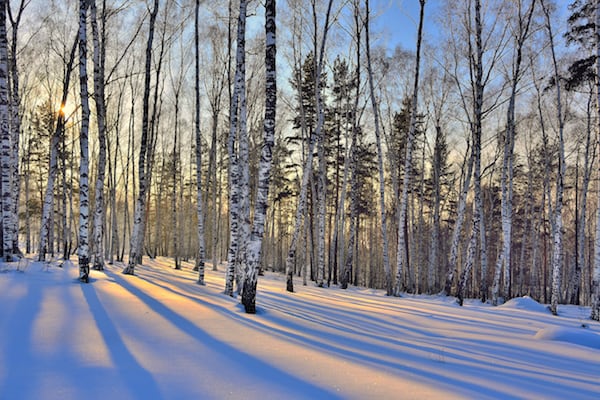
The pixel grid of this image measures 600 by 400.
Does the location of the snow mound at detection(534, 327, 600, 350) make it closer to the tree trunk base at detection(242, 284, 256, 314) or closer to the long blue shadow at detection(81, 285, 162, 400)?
the tree trunk base at detection(242, 284, 256, 314)

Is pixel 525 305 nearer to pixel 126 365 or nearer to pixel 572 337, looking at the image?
pixel 572 337

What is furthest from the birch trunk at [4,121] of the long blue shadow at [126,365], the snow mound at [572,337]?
the snow mound at [572,337]

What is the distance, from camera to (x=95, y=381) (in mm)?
3000

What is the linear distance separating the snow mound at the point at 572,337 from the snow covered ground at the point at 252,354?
2 cm

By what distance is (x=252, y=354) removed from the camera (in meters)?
3.95

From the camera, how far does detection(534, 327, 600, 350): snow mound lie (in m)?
5.69

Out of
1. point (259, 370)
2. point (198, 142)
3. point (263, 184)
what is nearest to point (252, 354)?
point (259, 370)

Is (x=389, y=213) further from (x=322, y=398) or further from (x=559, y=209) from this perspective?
(x=322, y=398)

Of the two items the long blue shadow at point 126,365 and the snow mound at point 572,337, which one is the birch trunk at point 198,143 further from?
the snow mound at point 572,337

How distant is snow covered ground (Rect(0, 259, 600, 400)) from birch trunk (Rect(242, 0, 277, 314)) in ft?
1.69

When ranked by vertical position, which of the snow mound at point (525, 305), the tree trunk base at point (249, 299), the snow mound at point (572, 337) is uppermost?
the tree trunk base at point (249, 299)

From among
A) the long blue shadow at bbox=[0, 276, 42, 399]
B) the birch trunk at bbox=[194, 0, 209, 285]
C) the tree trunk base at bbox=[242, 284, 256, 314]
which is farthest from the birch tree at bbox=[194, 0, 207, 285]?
the long blue shadow at bbox=[0, 276, 42, 399]

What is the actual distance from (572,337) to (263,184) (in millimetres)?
5767

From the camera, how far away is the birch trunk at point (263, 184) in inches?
258
